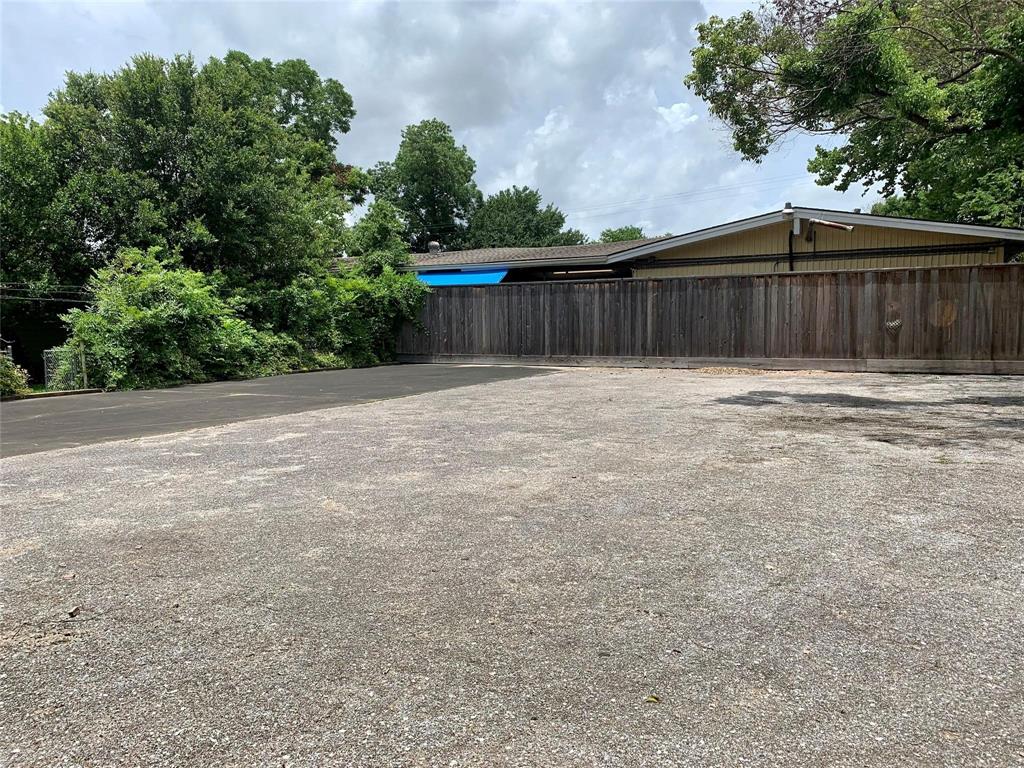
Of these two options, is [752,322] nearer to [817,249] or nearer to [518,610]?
[817,249]

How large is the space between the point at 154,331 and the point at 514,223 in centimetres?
3708

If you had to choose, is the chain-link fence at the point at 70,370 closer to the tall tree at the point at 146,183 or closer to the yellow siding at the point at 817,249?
the tall tree at the point at 146,183

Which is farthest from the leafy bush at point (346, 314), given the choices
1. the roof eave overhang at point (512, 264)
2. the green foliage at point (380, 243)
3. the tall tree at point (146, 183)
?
the roof eave overhang at point (512, 264)

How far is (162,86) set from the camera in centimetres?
1536

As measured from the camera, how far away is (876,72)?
28.3ft

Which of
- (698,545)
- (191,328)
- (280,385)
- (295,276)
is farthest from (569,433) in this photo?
(295,276)

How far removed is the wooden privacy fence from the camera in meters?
11.8

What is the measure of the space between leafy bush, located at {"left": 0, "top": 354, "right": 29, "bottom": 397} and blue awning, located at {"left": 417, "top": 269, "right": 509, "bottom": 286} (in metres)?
10.1

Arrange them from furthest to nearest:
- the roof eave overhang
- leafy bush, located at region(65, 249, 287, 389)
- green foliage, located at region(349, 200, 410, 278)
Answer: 1. green foliage, located at region(349, 200, 410, 278)
2. the roof eave overhang
3. leafy bush, located at region(65, 249, 287, 389)

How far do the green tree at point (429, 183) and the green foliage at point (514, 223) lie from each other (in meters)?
1.62

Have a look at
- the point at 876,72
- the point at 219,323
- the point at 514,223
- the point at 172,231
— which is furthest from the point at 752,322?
the point at 514,223

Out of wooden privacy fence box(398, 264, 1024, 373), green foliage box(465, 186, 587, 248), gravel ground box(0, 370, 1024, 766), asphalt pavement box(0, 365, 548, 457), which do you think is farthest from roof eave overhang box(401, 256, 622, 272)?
green foliage box(465, 186, 587, 248)

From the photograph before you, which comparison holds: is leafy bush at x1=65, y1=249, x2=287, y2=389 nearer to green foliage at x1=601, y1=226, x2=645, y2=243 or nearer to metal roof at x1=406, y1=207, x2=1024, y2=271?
metal roof at x1=406, y1=207, x2=1024, y2=271

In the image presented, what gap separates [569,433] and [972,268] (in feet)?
32.1
